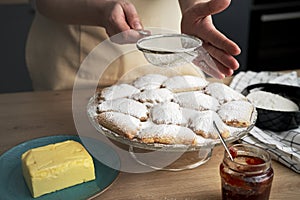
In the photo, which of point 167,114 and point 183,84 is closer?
point 167,114

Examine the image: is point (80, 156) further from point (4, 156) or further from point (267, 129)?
point (267, 129)

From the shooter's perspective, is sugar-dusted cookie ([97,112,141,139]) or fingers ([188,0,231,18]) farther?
fingers ([188,0,231,18])

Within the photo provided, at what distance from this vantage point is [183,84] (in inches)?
43.9

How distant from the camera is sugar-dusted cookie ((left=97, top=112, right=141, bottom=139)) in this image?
91 cm

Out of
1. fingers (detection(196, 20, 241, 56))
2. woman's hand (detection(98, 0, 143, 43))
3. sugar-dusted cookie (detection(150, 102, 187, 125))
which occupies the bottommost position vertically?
sugar-dusted cookie (detection(150, 102, 187, 125))

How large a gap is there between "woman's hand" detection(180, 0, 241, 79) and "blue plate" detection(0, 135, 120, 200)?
1.06 ft

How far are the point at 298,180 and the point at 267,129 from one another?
7.5 inches

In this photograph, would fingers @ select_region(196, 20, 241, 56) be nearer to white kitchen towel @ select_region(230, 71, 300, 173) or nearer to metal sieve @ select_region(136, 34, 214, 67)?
metal sieve @ select_region(136, 34, 214, 67)

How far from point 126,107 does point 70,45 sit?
0.49m

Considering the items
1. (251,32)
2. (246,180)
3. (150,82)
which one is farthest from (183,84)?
(251,32)

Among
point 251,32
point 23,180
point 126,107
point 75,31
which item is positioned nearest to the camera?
point 23,180

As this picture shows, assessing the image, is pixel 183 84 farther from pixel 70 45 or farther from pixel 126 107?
pixel 70 45

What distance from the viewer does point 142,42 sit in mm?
1034

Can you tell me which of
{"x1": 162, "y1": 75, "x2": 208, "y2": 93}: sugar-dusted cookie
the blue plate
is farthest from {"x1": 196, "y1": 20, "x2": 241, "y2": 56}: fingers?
the blue plate
